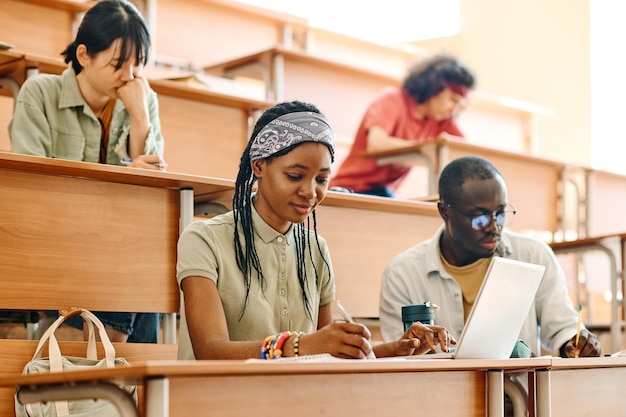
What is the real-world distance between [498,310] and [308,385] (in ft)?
1.49

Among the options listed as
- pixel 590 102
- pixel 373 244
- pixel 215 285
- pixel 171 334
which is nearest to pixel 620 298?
Result: pixel 373 244

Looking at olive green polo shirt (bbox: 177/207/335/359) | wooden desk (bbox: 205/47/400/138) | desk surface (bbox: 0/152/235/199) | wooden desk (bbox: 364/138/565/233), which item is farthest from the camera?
wooden desk (bbox: 205/47/400/138)

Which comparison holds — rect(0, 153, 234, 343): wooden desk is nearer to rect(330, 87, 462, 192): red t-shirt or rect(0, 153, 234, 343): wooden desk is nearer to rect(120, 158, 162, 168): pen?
rect(120, 158, 162, 168): pen

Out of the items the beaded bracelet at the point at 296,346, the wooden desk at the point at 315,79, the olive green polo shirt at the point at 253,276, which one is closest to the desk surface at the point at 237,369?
the beaded bracelet at the point at 296,346

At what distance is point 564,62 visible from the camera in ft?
22.2

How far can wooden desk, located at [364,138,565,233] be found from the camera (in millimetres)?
3883

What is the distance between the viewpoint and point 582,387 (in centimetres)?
183

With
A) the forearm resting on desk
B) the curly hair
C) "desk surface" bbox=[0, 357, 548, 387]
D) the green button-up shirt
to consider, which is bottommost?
"desk surface" bbox=[0, 357, 548, 387]

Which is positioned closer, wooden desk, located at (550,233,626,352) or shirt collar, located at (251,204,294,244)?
shirt collar, located at (251,204,294,244)

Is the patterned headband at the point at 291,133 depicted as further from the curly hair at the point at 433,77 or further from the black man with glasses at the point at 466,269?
the curly hair at the point at 433,77

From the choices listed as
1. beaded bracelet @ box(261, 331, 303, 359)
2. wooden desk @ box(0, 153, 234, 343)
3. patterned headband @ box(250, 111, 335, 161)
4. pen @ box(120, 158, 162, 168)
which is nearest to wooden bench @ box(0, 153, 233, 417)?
wooden desk @ box(0, 153, 234, 343)

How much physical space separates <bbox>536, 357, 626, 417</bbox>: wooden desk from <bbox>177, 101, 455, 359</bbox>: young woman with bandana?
20 cm

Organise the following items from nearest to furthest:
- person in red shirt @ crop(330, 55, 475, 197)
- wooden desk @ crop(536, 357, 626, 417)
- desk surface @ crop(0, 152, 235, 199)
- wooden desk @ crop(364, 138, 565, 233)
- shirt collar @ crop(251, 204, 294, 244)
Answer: wooden desk @ crop(536, 357, 626, 417) < shirt collar @ crop(251, 204, 294, 244) < desk surface @ crop(0, 152, 235, 199) < wooden desk @ crop(364, 138, 565, 233) < person in red shirt @ crop(330, 55, 475, 197)

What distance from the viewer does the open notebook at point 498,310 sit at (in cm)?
161
